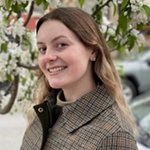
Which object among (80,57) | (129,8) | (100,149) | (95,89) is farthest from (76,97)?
(129,8)

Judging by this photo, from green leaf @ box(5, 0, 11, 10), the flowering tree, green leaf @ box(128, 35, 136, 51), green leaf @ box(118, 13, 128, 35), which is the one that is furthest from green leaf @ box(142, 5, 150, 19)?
green leaf @ box(5, 0, 11, 10)

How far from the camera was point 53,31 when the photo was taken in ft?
6.67

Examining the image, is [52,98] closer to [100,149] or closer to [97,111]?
[97,111]

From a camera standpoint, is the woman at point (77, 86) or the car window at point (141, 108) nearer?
the woman at point (77, 86)

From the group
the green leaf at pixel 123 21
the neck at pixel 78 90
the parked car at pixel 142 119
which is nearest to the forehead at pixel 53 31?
the neck at pixel 78 90

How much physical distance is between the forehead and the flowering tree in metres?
0.22

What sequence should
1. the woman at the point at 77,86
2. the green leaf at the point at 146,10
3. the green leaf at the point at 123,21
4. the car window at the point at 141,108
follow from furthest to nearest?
the car window at the point at 141,108
the green leaf at the point at 123,21
the green leaf at the point at 146,10
the woman at the point at 77,86

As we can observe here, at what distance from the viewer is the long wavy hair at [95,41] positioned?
2025 millimetres

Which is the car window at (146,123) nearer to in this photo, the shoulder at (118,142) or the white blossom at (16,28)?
the white blossom at (16,28)

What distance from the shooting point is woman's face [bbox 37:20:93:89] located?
6.50 feet

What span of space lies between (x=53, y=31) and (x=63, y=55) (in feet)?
0.47

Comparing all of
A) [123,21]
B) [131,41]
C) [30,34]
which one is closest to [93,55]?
[123,21]

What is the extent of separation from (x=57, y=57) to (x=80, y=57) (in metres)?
0.11

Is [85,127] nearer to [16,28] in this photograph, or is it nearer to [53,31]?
[53,31]
